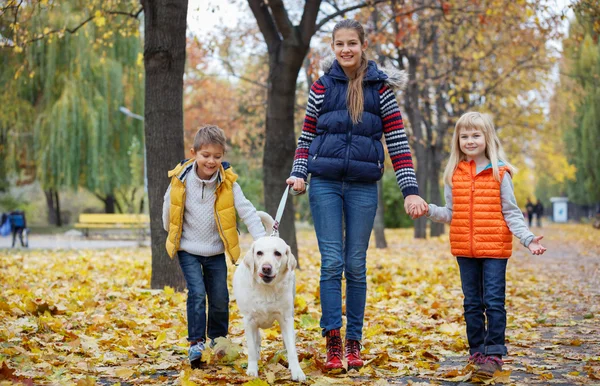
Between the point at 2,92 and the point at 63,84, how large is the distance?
12.0 ft

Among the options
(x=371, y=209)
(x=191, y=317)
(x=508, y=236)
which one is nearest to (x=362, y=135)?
(x=371, y=209)

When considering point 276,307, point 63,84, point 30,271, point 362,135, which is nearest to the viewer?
point 276,307

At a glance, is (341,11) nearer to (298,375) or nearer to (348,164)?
(348,164)

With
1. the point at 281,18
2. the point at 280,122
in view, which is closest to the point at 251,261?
the point at 280,122

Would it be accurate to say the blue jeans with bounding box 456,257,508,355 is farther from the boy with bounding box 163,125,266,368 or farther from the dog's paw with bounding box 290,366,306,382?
the boy with bounding box 163,125,266,368

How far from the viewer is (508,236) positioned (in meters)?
4.86

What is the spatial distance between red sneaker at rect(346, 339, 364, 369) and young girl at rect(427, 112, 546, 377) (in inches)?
30.4

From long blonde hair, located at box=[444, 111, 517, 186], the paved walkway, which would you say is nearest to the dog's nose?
long blonde hair, located at box=[444, 111, 517, 186]

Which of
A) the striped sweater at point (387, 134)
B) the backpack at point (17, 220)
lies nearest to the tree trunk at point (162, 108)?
the striped sweater at point (387, 134)

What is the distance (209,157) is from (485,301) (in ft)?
7.04

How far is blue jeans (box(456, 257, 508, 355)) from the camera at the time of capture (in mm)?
4828

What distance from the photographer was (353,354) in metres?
4.91

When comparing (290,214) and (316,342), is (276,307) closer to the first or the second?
(316,342)

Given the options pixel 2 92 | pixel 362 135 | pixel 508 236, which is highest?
pixel 2 92
